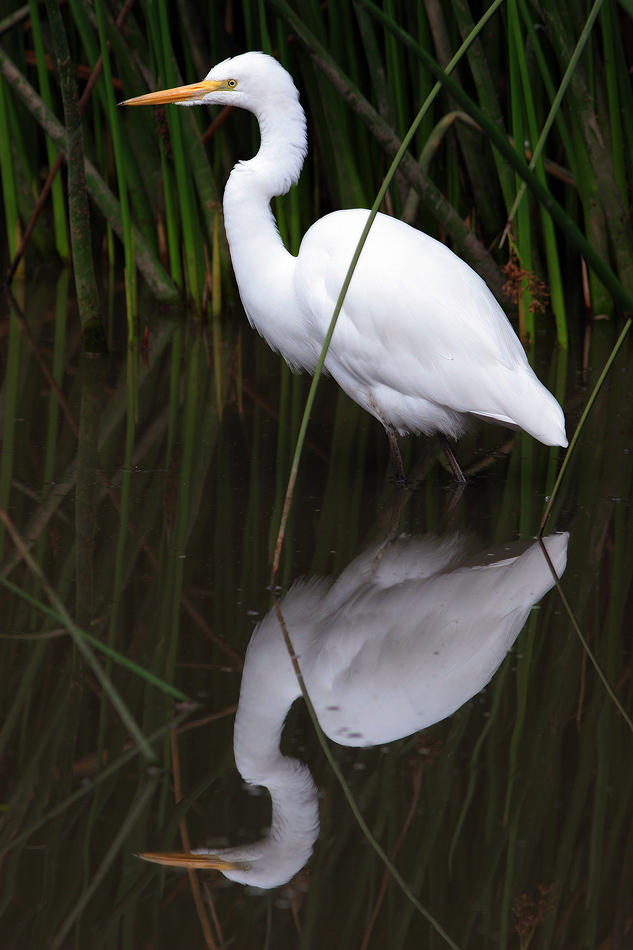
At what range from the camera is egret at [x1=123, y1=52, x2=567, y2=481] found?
3635 mm

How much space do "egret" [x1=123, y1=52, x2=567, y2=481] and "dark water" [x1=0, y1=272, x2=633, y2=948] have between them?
0.26 metres

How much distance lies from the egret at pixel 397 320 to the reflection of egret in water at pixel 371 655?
1.71 ft

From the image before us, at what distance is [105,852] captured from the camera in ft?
6.20

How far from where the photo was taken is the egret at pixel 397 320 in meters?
3.63

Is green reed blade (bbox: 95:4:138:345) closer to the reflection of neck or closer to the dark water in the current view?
the dark water

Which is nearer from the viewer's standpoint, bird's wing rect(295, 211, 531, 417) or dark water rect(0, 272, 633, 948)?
dark water rect(0, 272, 633, 948)

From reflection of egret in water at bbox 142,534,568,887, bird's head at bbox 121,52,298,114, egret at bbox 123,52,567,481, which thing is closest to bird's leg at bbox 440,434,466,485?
egret at bbox 123,52,567,481

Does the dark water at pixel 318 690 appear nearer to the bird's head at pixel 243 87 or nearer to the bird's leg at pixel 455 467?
the bird's leg at pixel 455 467

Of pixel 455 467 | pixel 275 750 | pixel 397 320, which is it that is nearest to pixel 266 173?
pixel 397 320

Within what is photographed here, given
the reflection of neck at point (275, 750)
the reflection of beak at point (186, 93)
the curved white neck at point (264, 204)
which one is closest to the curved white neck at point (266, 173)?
the curved white neck at point (264, 204)

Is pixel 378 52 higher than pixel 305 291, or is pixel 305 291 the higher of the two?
pixel 378 52

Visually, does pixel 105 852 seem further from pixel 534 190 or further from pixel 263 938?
pixel 534 190

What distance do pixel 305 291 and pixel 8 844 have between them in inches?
86.8

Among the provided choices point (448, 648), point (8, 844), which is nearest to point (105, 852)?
point (8, 844)
